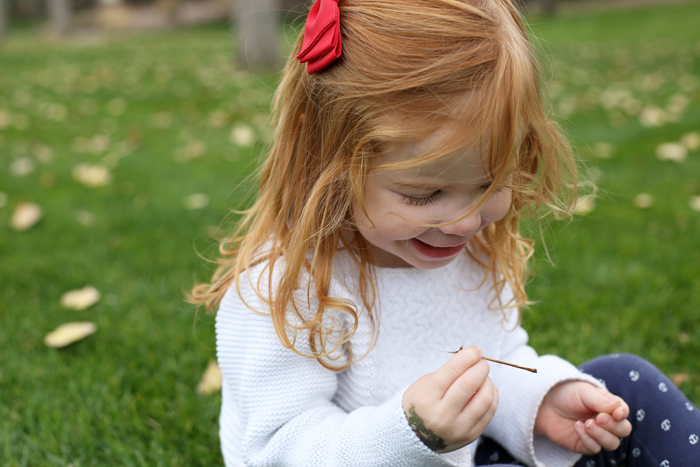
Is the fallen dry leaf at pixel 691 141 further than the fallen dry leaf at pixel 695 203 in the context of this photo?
Yes

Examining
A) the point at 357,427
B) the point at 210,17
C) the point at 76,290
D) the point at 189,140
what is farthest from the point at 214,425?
the point at 210,17

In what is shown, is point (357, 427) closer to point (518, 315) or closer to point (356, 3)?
point (518, 315)

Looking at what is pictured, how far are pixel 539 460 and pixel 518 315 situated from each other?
31cm

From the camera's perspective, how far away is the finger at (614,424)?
3.82ft

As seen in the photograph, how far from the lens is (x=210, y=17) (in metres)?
24.2

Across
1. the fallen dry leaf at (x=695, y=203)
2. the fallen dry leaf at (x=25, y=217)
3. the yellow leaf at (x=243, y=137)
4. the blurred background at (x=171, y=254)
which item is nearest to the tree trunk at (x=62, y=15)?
the blurred background at (x=171, y=254)

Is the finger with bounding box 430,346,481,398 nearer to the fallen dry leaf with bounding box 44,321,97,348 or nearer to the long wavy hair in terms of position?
the long wavy hair

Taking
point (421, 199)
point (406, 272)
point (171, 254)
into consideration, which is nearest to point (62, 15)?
point (171, 254)

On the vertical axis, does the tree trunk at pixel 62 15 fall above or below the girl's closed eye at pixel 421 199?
below

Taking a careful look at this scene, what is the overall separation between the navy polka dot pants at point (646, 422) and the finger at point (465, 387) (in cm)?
29

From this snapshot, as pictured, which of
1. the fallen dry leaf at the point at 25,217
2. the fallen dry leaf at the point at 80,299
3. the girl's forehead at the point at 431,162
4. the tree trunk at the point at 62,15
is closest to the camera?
the girl's forehead at the point at 431,162

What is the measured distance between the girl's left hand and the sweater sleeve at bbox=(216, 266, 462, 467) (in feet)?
1.16

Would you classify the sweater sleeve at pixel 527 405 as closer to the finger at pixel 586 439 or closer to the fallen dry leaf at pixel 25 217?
the finger at pixel 586 439

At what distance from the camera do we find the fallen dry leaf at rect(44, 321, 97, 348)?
6.04ft
